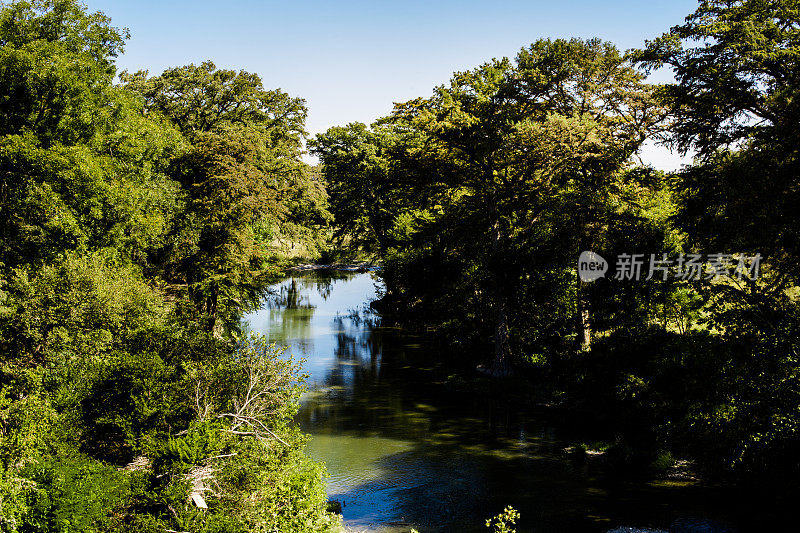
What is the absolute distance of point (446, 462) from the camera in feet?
62.7

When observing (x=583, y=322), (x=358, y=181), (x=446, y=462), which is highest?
(x=358, y=181)

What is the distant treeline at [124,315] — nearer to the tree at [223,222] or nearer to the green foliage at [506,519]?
the tree at [223,222]

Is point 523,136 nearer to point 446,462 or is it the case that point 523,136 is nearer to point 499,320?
point 499,320

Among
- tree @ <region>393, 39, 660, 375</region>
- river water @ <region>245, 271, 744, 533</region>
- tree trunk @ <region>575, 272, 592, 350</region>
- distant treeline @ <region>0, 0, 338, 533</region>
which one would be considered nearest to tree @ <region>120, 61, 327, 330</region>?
distant treeline @ <region>0, 0, 338, 533</region>

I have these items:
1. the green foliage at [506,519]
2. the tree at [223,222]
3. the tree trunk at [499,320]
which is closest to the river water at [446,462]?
the green foliage at [506,519]

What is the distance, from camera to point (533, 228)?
2853 cm

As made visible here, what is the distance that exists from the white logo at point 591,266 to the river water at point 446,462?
7179 millimetres

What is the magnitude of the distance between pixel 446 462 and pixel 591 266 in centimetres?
1246

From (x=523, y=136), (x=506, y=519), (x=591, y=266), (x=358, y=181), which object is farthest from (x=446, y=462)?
(x=358, y=181)

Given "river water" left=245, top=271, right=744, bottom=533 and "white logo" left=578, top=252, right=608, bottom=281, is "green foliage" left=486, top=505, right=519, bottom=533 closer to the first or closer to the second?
"river water" left=245, top=271, right=744, bottom=533

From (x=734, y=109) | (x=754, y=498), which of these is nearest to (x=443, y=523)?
(x=754, y=498)

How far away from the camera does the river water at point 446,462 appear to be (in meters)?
15.3

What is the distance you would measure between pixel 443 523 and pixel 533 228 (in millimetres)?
17541

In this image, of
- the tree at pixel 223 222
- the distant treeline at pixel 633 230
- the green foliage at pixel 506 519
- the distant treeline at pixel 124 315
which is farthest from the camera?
the tree at pixel 223 222
